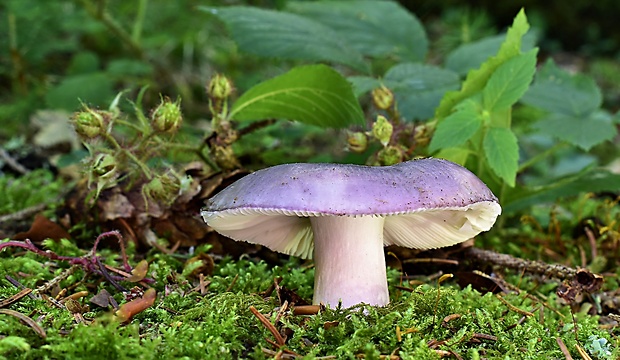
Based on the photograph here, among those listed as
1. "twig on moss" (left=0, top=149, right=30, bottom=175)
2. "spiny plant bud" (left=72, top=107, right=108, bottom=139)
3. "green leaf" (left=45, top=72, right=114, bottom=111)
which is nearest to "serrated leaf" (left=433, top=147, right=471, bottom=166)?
"spiny plant bud" (left=72, top=107, right=108, bottom=139)

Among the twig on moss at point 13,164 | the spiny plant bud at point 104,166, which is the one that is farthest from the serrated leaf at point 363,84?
the twig on moss at point 13,164

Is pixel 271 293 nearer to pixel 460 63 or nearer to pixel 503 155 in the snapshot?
pixel 503 155

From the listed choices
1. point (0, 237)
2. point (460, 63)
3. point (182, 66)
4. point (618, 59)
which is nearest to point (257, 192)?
point (0, 237)

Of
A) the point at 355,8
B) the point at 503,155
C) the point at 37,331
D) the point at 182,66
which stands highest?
the point at 355,8

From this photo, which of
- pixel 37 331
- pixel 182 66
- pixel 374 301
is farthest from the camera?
pixel 182 66

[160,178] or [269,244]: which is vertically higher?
[160,178]

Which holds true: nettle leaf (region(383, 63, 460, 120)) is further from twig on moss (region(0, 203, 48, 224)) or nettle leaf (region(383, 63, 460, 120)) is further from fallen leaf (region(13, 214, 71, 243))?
twig on moss (region(0, 203, 48, 224))

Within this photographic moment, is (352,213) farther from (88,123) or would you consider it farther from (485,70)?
(485,70)

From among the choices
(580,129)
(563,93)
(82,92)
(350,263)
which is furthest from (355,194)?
(82,92)
